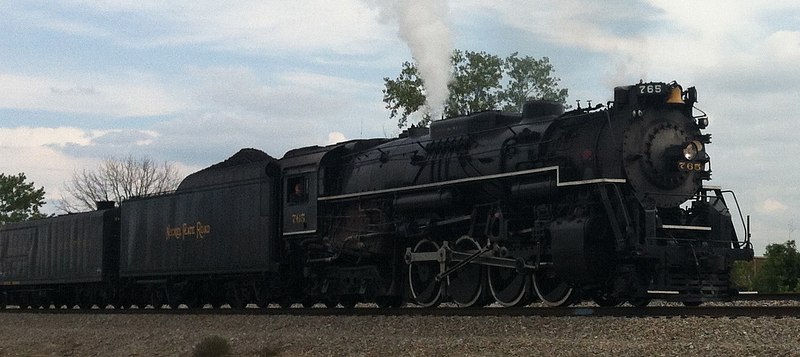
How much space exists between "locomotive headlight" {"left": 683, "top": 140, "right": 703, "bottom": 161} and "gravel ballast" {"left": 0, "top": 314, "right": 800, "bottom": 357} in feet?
12.6

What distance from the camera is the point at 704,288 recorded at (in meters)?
14.1

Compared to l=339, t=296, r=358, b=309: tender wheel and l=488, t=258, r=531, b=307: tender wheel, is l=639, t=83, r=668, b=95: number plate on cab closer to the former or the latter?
l=488, t=258, r=531, b=307: tender wheel

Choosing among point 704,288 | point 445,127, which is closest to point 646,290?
point 704,288

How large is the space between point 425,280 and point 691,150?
5.43 m

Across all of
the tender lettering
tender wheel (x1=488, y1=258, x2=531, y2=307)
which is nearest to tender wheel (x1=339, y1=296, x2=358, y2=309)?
tender wheel (x1=488, y1=258, x2=531, y2=307)

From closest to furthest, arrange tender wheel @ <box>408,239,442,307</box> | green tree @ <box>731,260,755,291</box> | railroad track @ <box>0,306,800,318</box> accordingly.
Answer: railroad track @ <box>0,306,800,318</box> < tender wheel @ <box>408,239,442,307</box> < green tree @ <box>731,260,755,291</box>

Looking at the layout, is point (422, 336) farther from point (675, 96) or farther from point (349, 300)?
point (349, 300)

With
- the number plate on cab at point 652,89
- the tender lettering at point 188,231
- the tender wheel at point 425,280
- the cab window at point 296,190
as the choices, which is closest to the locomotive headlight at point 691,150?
the number plate on cab at point 652,89

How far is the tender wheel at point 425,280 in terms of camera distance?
17188 mm

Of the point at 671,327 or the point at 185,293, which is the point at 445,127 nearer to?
the point at 671,327

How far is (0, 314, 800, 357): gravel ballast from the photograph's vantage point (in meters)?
10.3

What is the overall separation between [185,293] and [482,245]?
10.2m

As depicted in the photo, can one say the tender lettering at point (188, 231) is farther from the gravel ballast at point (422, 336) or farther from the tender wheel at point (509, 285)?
the tender wheel at point (509, 285)

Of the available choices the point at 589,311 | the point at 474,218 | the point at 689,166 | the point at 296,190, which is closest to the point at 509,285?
the point at 474,218
